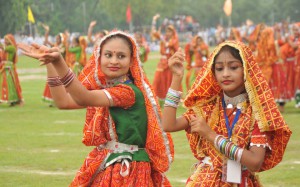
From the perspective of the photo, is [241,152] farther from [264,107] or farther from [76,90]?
[76,90]

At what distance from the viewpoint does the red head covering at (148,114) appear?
5.76 meters

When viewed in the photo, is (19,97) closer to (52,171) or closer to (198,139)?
(52,171)

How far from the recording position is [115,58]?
573cm

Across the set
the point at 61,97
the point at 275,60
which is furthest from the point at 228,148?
the point at 275,60

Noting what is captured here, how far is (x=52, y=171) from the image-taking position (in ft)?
32.3

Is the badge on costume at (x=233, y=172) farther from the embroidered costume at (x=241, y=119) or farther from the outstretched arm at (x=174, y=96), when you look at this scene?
the outstretched arm at (x=174, y=96)

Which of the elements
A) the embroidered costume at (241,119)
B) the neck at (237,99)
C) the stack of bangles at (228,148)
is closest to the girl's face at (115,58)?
the embroidered costume at (241,119)

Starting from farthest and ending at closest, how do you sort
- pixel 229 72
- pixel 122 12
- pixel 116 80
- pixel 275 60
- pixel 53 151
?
pixel 122 12, pixel 275 60, pixel 53 151, pixel 116 80, pixel 229 72

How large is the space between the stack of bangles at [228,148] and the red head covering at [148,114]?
0.83 meters

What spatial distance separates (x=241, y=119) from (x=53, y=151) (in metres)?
6.67

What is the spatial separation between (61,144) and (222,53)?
7372mm

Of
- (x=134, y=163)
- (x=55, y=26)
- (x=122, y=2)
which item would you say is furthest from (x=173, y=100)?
(x=122, y=2)

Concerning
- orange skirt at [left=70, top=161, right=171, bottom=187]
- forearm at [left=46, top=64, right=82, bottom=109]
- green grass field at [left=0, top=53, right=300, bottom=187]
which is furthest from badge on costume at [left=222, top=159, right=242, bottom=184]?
green grass field at [left=0, top=53, right=300, bottom=187]

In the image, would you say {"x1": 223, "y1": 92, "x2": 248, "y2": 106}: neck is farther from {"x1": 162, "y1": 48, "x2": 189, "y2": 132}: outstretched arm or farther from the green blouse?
the green blouse
